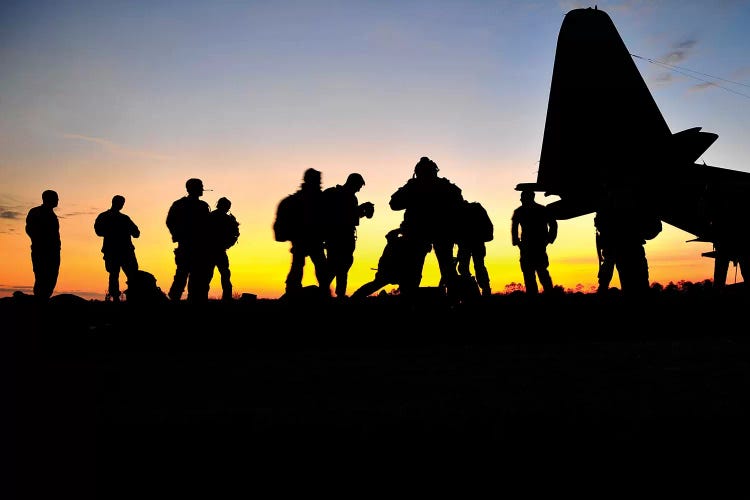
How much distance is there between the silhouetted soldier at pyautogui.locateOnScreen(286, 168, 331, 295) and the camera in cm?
851

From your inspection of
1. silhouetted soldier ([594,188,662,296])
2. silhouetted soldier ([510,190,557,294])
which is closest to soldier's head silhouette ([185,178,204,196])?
silhouetted soldier ([510,190,557,294])

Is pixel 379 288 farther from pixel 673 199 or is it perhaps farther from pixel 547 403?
pixel 673 199

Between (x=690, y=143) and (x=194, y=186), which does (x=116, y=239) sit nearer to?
(x=194, y=186)

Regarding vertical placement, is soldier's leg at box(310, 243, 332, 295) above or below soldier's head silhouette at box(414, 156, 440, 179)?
below

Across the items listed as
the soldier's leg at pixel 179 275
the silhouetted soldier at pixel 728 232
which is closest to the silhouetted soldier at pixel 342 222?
the soldier's leg at pixel 179 275

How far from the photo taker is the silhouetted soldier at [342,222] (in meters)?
8.88

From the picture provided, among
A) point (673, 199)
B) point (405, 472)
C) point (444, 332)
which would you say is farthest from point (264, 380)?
point (673, 199)

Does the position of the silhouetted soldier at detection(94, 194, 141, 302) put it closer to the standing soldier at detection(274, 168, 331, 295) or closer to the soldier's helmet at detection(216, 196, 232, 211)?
the soldier's helmet at detection(216, 196, 232, 211)

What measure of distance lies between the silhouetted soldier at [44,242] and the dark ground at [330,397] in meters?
4.34

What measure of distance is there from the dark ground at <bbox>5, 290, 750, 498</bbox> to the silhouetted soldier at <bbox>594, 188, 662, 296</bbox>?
1.74 metres

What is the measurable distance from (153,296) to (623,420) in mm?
8501

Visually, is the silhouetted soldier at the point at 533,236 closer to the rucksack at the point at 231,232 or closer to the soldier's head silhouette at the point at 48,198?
the rucksack at the point at 231,232

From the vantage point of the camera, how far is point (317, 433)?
2201mm

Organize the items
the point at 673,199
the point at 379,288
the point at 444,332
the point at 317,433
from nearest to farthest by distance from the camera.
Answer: the point at 317,433
the point at 444,332
the point at 379,288
the point at 673,199
